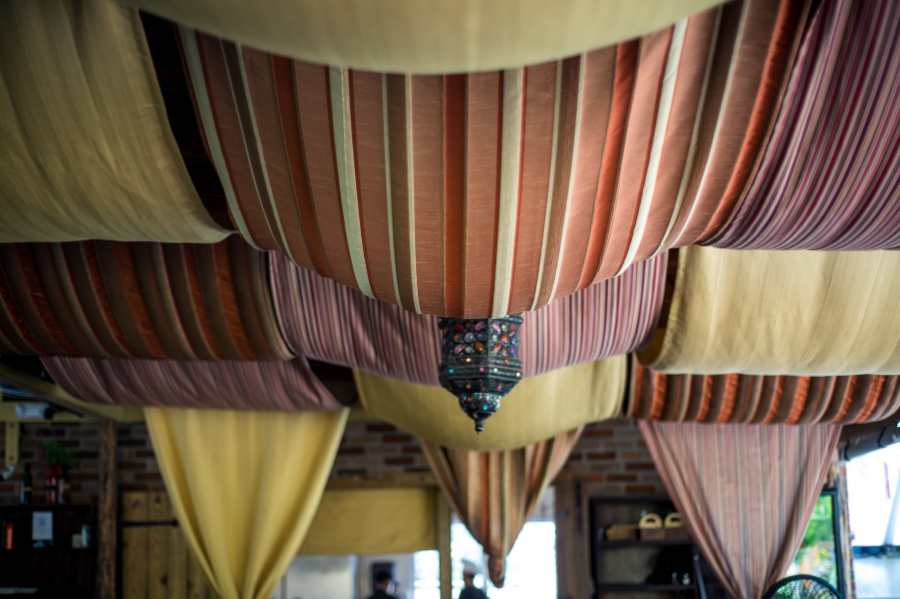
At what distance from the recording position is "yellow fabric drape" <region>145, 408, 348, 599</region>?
11.3 feet

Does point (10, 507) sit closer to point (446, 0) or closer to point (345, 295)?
point (345, 295)

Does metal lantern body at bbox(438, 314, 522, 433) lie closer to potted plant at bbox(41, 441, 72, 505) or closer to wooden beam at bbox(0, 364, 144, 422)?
wooden beam at bbox(0, 364, 144, 422)

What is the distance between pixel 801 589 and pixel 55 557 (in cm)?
448

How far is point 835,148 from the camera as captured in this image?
4.43ft

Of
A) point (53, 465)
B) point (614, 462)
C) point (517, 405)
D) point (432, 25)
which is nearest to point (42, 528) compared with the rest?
point (53, 465)

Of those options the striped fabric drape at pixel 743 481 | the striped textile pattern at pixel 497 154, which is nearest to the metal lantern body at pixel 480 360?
the striped textile pattern at pixel 497 154

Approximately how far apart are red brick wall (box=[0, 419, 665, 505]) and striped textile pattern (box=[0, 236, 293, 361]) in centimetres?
266

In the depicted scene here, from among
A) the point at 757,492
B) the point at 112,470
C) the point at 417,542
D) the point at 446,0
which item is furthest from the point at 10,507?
the point at 446,0

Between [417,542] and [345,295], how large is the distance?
3.03 metres

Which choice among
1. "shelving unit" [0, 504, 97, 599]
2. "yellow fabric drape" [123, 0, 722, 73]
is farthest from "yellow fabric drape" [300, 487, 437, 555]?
"yellow fabric drape" [123, 0, 722, 73]

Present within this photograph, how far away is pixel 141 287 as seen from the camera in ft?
7.82

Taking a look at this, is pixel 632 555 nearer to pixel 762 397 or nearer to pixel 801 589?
pixel 801 589

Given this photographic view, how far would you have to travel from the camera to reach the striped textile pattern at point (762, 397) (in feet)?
10.3

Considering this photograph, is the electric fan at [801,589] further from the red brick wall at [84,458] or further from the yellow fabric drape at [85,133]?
the red brick wall at [84,458]
